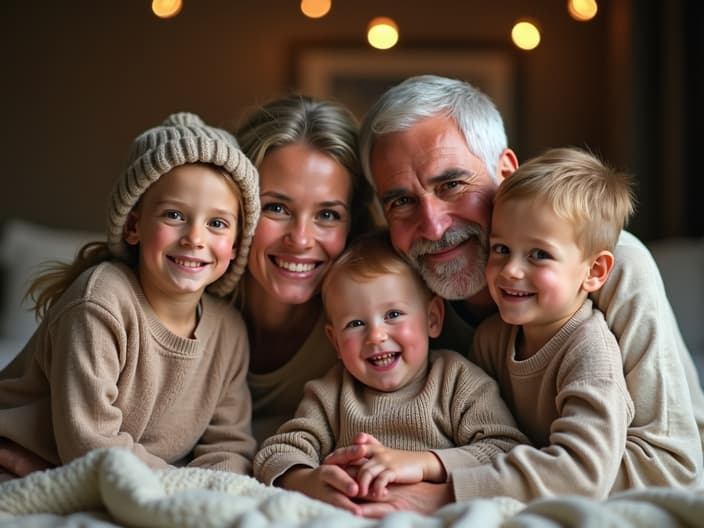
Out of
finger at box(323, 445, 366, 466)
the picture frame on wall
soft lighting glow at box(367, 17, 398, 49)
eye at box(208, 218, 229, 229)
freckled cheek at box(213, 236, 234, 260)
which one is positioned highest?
soft lighting glow at box(367, 17, 398, 49)

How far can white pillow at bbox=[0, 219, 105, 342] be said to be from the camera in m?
3.84

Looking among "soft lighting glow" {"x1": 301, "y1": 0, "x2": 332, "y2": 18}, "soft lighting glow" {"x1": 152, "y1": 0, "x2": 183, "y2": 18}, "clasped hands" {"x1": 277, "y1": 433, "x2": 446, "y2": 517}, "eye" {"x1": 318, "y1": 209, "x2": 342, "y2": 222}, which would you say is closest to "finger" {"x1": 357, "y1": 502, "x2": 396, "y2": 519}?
"clasped hands" {"x1": 277, "y1": 433, "x2": 446, "y2": 517}

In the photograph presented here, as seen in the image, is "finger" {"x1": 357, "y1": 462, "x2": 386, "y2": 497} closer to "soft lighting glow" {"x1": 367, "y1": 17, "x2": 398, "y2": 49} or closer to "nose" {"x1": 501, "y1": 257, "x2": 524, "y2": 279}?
"nose" {"x1": 501, "y1": 257, "x2": 524, "y2": 279}

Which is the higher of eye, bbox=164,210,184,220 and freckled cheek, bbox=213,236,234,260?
eye, bbox=164,210,184,220

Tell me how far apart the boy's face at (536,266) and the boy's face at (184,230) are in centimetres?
60

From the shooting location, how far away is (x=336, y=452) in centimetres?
168

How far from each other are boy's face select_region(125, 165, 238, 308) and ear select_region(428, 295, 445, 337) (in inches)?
19.0

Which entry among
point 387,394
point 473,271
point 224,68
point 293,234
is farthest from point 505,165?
point 224,68

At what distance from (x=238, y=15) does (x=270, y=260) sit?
123 inches

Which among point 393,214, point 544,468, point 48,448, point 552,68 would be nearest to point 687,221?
point 552,68

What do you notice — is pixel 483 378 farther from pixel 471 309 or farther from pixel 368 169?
pixel 368 169

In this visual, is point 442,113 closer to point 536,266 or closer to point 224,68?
point 536,266

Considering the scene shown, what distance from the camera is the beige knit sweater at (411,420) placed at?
173 centimetres

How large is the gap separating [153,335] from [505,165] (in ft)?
3.11
